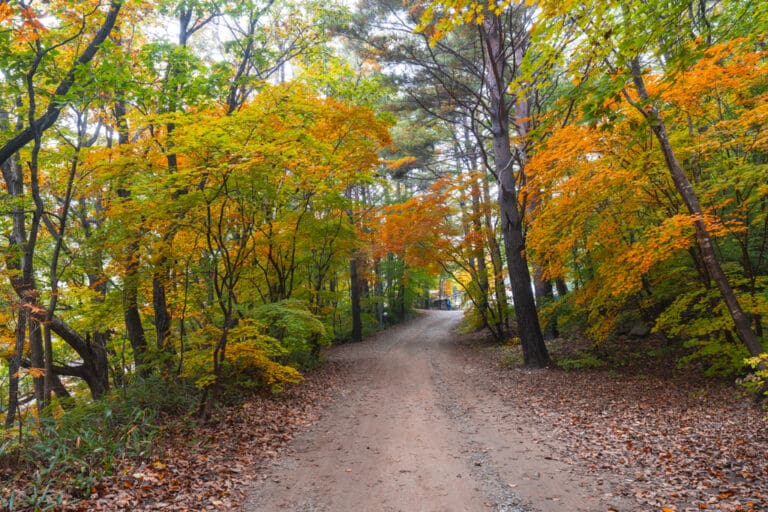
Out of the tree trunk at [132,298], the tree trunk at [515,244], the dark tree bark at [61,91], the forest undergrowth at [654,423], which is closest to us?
the forest undergrowth at [654,423]

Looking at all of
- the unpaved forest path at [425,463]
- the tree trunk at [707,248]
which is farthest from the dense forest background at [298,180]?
the unpaved forest path at [425,463]

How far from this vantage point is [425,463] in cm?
520

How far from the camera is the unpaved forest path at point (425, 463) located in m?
4.26

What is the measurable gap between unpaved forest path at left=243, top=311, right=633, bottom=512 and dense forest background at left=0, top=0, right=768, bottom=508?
209 cm

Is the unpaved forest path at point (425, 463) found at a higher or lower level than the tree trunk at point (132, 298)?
lower

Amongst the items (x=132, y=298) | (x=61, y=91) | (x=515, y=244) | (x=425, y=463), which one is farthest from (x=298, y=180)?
(x=515, y=244)

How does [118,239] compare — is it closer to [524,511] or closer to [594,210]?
[524,511]

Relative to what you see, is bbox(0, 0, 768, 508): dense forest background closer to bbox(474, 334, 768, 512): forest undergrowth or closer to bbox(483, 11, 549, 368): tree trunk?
bbox(483, 11, 549, 368): tree trunk

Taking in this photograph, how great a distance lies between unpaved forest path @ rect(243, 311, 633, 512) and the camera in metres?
4.26

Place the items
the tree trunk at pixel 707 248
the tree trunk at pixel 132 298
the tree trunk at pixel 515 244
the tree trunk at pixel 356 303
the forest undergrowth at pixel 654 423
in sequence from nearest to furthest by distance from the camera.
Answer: the forest undergrowth at pixel 654 423 → the tree trunk at pixel 707 248 → the tree trunk at pixel 132 298 → the tree trunk at pixel 515 244 → the tree trunk at pixel 356 303

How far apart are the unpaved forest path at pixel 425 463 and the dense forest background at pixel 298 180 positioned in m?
2.09

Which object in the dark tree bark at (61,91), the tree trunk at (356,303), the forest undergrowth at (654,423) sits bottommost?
the forest undergrowth at (654,423)

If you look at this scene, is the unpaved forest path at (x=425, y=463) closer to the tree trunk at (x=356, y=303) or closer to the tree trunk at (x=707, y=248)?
the tree trunk at (x=707, y=248)

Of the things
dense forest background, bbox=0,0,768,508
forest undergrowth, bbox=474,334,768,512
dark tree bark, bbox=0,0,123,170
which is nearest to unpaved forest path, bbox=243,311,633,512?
forest undergrowth, bbox=474,334,768,512
